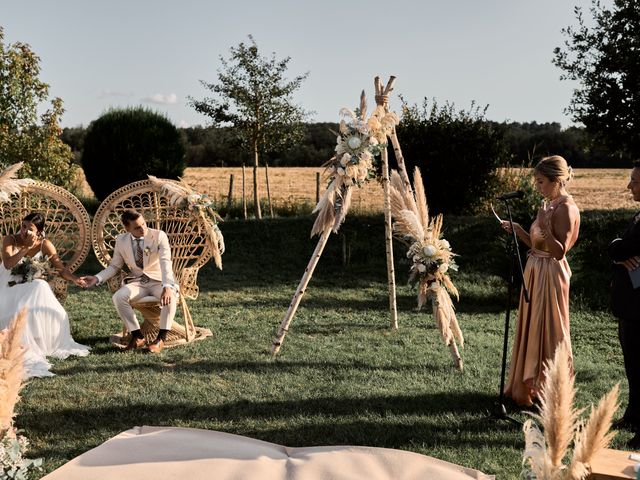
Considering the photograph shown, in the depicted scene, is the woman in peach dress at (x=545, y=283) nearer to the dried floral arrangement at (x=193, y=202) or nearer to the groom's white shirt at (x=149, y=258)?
the dried floral arrangement at (x=193, y=202)

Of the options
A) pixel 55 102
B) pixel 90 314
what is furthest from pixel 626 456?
pixel 55 102

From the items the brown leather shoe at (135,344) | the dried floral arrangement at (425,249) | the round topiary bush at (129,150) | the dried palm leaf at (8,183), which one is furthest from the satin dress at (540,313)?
the round topiary bush at (129,150)

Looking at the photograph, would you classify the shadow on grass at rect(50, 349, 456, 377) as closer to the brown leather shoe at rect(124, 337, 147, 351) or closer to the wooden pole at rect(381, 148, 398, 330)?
the brown leather shoe at rect(124, 337, 147, 351)

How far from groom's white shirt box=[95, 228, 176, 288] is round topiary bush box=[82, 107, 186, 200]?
33.3ft

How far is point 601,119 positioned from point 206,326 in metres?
10.1

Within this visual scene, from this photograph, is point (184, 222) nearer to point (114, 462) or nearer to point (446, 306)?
point (446, 306)

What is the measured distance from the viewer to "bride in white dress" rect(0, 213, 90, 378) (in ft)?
23.4

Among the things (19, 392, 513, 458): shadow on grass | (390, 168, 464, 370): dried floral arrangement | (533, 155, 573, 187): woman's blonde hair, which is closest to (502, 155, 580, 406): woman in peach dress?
(533, 155, 573, 187): woman's blonde hair

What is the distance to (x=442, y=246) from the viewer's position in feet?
21.5

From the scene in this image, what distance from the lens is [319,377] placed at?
6562 millimetres

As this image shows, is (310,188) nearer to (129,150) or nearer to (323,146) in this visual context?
(129,150)

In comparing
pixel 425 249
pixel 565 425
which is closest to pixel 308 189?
pixel 425 249

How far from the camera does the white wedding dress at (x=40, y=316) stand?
7.11 meters

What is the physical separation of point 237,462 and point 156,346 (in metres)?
3.43
